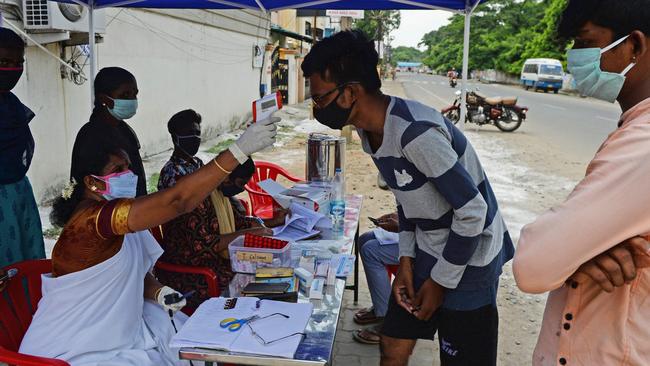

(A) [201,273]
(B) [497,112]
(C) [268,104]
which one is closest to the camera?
(C) [268,104]

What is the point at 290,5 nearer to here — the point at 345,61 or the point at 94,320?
the point at 345,61

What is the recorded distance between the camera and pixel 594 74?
121cm

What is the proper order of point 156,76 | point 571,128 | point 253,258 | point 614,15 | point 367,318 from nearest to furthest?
point 614,15 → point 253,258 → point 367,318 → point 156,76 → point 571,128

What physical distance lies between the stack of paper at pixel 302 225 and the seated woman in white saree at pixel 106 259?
0.89m

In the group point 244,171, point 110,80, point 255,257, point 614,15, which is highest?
point 614,15

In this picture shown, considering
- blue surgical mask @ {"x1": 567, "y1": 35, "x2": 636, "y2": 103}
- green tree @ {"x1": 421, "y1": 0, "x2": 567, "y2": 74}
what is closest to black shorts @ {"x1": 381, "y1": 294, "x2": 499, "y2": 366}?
blue surgical mask @ {"x1": 567, "y1": 35, "x2": 636, "y2": 103}

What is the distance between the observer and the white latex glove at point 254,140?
5.65 ft

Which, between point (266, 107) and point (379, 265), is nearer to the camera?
point (266, 107)

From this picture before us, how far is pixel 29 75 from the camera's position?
531cm

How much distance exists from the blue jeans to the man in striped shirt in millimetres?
1151

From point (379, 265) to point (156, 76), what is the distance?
6.60m

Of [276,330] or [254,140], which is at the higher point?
[254,140]

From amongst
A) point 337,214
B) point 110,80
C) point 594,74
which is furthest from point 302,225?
point 594,74

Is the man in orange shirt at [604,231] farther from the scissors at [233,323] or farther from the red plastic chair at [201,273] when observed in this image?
the red plastic chair at [201,273]
